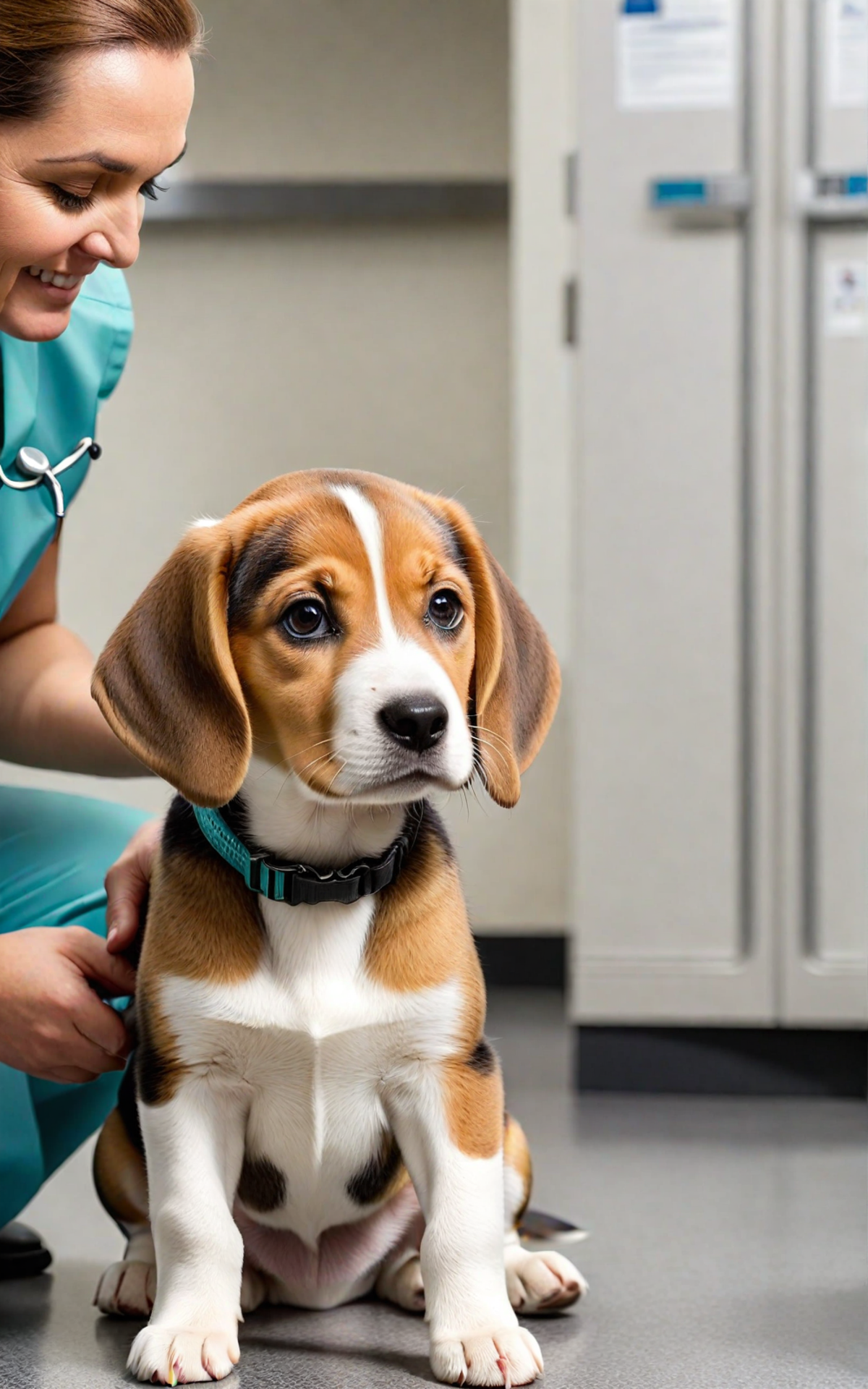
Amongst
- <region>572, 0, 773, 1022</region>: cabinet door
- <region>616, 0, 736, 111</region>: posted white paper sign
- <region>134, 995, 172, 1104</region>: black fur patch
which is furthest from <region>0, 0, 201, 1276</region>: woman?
<region>616, 0, 736, 111</region>: posted white paper sign

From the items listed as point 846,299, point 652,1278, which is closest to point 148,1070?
point 652,1278

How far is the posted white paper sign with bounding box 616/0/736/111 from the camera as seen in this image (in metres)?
2.16

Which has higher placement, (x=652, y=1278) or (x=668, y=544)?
(x=668, y=544)

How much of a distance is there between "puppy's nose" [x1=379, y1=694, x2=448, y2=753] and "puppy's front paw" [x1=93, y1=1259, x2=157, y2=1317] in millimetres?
538

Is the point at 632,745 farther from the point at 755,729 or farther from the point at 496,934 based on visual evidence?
the point at 496,934

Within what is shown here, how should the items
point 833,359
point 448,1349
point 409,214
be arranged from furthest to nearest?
point 409,214 < point 833,359 < point 448,1349

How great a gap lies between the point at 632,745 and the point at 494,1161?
1.27m

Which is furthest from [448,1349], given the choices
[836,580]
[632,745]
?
[836,580]

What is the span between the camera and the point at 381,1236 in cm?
115

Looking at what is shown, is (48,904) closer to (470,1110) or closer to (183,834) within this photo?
(183,834)

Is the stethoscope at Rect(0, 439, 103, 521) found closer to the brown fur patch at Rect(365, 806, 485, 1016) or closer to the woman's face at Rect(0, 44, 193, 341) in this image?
the woman's face at Rect(0, 44, 193, 341)

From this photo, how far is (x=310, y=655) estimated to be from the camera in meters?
0.95

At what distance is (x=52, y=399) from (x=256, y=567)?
0.50 meters

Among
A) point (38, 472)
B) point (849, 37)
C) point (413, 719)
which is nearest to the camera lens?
point (413, 719)
